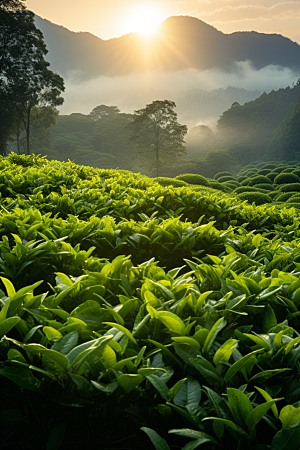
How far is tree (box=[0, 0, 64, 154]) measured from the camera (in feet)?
83.9

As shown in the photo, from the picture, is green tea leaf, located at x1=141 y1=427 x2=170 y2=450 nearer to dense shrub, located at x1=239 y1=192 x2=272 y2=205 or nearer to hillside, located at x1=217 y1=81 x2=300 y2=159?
dense shrub, located at x1=239 y1=192 x2=272 y2=205

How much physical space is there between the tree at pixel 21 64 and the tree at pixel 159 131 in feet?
38.4

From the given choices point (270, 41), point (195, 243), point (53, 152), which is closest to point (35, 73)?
point (53, 152)

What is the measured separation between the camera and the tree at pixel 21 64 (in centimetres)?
2556

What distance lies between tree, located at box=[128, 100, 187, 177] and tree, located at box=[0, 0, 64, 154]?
11.7 m

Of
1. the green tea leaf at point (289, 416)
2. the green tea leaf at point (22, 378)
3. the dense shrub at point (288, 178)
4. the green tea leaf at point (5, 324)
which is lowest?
the green tea leaf at point (289, 416)

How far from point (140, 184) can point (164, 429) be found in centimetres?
495

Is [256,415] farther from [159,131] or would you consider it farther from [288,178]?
[159,131]

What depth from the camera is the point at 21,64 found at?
89.3 ft

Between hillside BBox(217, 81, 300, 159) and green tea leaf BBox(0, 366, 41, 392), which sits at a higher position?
hillside BBox(217, 81, 300, 159)

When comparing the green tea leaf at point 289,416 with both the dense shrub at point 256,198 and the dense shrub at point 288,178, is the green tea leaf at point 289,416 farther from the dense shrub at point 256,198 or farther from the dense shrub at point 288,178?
the dense shrub at point 288,178

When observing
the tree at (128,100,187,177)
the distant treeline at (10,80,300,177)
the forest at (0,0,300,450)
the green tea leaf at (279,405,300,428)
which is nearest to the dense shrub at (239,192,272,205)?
the forest at (0,0,300,450)

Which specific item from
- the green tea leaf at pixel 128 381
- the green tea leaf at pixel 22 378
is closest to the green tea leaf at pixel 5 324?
the green tea leaf at pixel 22 378

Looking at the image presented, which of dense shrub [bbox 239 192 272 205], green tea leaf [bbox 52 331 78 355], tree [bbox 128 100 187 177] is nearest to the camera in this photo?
green tea leaf [bbox 52 331 78 355]
